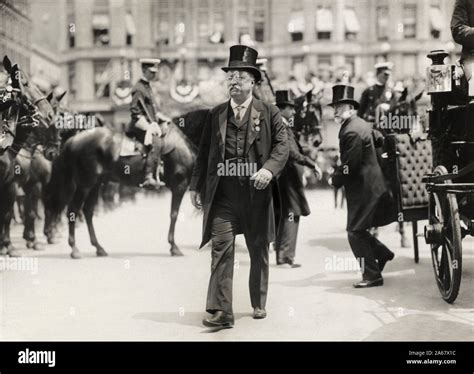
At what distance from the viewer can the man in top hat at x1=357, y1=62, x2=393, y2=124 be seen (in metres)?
11.2

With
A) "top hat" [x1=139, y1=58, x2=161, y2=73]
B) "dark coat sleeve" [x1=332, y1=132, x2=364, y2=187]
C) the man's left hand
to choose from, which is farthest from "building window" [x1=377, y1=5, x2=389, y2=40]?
the man's left hand

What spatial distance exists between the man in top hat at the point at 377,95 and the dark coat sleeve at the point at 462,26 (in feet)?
15.8

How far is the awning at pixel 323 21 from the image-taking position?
21720 mm

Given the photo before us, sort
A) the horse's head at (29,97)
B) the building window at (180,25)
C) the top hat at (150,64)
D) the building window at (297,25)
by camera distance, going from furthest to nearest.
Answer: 1. the building window at (297,25)
2. the building window at (180,25)
3. the top hat at (150,64)
4. the horse's head at (29,97)

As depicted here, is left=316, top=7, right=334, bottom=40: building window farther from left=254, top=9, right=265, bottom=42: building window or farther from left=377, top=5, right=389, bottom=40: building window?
left=254, top=9, right=265, bottom=42: building window

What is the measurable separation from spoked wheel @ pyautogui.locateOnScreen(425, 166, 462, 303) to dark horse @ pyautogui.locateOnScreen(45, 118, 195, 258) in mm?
4301

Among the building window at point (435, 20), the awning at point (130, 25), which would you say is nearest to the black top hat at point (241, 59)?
the building window at point (435, 20)

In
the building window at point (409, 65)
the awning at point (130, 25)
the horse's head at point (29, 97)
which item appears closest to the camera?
the horse's head at point (29, 97)

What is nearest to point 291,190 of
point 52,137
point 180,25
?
point 52,137

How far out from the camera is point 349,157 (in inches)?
285

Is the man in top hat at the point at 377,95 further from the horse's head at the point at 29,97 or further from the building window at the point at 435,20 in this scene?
the horse's head at the point at 29,97

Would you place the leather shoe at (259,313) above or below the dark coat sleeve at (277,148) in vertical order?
below

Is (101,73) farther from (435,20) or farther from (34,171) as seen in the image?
(435,20)

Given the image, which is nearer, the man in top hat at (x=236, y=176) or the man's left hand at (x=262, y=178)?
the man's left hand at (x=262, y=178)
